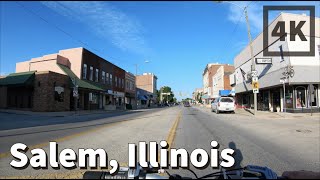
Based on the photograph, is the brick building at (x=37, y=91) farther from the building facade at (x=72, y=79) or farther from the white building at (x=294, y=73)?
the white building at (x=294, y=73)

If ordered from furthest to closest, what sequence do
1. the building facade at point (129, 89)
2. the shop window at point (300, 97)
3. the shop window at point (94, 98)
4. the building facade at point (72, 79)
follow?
the building facade at point (129, 89) → the shop window at point (94, 98) → the building facade at point (72, 79) → the shop window at point (300, 97)

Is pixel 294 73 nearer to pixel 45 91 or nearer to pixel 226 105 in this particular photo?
pixel 226 105

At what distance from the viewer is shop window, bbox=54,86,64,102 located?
37.0m

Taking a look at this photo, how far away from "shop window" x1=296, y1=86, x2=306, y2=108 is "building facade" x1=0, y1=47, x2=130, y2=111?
69.5 feet

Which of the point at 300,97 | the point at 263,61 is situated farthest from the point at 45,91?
the point at 300,97

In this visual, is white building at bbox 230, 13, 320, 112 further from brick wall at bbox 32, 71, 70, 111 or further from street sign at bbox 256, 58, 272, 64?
brick wall at bbox 32, 71, 70, 111

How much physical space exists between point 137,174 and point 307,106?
1241 inches

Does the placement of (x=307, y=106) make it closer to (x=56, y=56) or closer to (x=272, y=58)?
(x=272, y=58)

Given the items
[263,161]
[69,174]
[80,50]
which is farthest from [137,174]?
[80,50]

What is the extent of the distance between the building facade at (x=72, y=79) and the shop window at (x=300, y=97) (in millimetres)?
21174

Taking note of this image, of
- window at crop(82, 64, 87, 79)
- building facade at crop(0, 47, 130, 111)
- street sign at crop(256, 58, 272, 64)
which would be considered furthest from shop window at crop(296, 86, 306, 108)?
window at crop(82, 64, 87, 79)

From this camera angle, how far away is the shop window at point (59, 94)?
121 feet

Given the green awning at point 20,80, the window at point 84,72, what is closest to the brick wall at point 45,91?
the green awning at point 20,80

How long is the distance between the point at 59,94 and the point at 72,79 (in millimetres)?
3134
